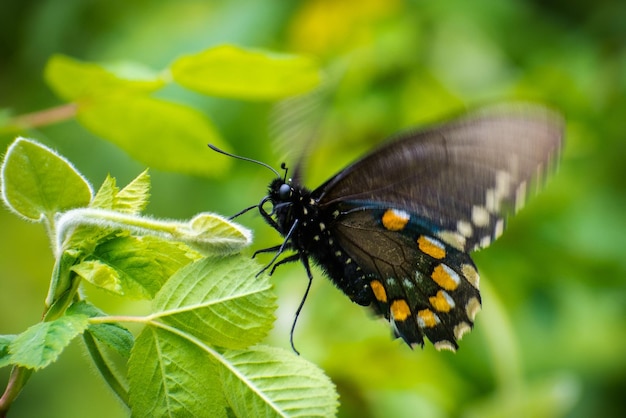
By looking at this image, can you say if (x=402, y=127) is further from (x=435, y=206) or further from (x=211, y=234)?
(x=211, y=234)

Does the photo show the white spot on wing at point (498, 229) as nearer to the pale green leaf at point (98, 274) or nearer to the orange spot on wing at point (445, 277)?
the orange spot on wing at point (445, 277)

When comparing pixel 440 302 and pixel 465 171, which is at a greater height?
pixel 465 171

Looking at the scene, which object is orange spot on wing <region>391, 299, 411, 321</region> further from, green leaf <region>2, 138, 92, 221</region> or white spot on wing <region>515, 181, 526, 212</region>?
green leaf <region>2, 138, 92, 221</region>

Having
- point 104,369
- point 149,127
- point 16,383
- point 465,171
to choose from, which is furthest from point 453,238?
point 16,383

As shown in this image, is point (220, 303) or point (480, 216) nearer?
point (220, 303)

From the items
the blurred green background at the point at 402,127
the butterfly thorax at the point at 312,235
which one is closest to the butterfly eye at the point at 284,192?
the butterfly thorax at the point at 312,235

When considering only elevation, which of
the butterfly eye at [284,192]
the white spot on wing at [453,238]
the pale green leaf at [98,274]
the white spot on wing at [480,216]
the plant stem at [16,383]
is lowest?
the plant stem at [16,383]

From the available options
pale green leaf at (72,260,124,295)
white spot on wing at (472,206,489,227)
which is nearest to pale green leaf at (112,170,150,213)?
pale green leaf at (72,260,124,295)
